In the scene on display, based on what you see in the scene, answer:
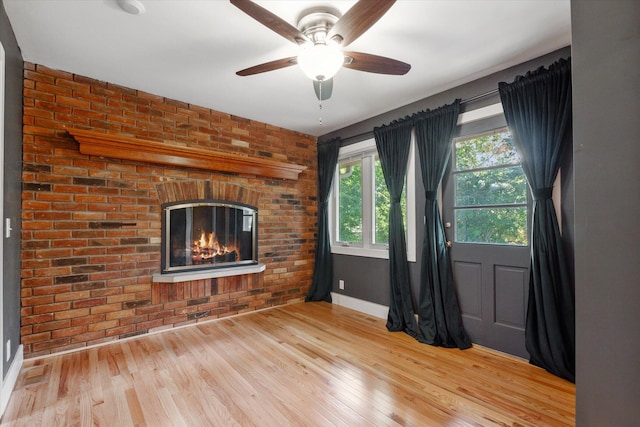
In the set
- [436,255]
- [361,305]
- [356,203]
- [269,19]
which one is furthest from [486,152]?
[361,305]

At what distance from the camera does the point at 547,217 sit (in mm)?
2225

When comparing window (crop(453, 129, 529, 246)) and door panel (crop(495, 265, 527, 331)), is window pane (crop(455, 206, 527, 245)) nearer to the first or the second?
window (crop(453, 129, 529, 246))

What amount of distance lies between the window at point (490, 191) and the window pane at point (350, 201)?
136cm

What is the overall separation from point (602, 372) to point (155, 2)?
2.59 metres

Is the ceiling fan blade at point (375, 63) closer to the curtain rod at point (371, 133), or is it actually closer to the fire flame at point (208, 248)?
the curtain rod at point (371, 133)

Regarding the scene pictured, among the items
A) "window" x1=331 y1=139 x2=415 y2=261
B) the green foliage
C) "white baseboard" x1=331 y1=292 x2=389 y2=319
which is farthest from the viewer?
the green foliage

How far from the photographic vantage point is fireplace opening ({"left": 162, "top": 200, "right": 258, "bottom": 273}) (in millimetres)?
3166

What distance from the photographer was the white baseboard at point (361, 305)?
3506mm

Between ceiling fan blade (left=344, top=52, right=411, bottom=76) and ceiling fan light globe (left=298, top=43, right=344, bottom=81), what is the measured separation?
0.12m

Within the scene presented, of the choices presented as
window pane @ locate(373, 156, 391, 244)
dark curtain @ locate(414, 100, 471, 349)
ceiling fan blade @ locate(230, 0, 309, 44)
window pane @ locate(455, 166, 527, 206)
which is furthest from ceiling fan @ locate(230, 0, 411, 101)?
window pane @ locate(373, 156, 391, 244)

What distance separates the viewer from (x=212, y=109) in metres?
3.47

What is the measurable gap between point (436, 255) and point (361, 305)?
1343 millimetres

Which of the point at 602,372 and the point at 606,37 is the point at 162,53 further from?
the point at 602,372

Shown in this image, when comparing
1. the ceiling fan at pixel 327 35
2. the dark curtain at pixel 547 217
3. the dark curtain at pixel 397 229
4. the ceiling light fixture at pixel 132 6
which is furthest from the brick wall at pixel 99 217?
the dark curtain at pixel 547 217
